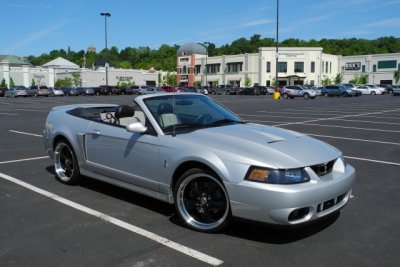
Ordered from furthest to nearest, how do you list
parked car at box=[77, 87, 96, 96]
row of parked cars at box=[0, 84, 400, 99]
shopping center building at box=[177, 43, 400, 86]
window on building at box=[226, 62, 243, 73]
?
window on building at box=[226, 62, 243, 73] < shopping center building at box=[177, 43, 400, 86] < parked car at box=[77, 87, 96, 96] < row of parked cars at box=[0, 84, 400, 99]

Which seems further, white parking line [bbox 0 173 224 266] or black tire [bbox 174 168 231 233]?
black tire [bbox 174 168 231 233]

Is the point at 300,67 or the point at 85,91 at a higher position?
the point at 300,67

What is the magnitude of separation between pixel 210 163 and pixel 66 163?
322cm

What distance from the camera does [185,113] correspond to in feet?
17.1

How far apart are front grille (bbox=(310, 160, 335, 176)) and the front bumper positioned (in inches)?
4.6

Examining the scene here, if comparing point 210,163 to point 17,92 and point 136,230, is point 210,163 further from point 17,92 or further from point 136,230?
point 17,92

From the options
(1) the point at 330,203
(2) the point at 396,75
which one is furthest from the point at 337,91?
(1) the point at 330,203

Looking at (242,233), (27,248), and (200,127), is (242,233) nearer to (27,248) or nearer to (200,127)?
(200,127)

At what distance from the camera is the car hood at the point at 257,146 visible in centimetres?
398

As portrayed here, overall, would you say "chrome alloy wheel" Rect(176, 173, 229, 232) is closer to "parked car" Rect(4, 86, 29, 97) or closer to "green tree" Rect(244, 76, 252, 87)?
"parked car" Rect(4, 86, 29, 97)

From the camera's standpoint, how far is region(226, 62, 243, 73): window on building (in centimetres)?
9728

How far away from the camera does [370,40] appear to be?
142000 millimetres

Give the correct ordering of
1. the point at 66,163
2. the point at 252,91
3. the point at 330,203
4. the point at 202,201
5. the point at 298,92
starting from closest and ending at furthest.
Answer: the point at 330,203 → the point at 202,201 → the point at 66,163 → the point at 298,92 → the point at 252,91

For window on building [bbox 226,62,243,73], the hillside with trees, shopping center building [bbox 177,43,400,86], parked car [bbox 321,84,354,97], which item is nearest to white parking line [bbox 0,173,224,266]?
parked car [bbox 321,84,354,97]
